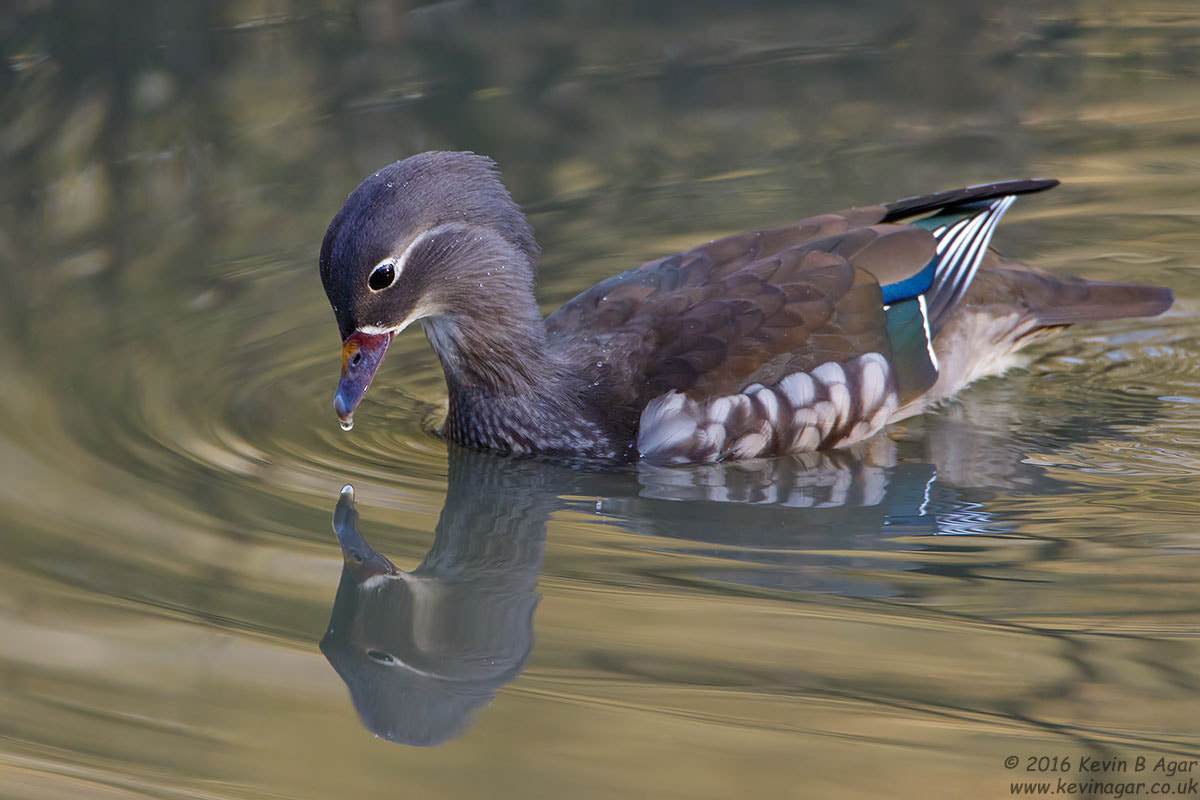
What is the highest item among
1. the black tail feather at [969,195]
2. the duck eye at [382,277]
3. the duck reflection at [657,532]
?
the duck eye at [382,277]

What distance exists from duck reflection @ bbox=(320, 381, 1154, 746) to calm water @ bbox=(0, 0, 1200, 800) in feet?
0.05

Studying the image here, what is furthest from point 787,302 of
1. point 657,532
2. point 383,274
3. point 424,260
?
point 383,274

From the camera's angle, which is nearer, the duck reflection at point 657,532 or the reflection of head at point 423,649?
the reflection of head at point 423,649

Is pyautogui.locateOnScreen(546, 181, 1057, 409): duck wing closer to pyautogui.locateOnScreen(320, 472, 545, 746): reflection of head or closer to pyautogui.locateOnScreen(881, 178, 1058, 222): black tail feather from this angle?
pyautogui.locateOnScreen(881, 178, 1058, 222): black tail feather

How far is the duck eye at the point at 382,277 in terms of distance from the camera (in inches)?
175

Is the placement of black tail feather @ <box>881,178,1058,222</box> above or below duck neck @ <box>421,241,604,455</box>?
above

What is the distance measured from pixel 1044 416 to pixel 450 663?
8.30ft

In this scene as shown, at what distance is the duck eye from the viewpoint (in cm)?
444

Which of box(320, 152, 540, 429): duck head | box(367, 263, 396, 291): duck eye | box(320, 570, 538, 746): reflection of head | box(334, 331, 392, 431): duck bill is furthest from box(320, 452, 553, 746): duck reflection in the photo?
box(367, 263, 396, 291): duck eye

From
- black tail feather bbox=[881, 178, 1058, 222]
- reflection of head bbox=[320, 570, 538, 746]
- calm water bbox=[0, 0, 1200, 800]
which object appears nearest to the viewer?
calm water bbox=[0, 0, 1200, 800]

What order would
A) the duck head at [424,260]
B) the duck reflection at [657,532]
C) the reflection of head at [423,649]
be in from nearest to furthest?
the reflection of head at [423,649]
the duck reflection at [657,532]
the duck head at [424,260]

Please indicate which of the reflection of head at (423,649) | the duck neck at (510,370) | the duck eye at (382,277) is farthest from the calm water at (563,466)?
the duck eye at (382,277)

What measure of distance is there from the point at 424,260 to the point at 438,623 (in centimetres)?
123

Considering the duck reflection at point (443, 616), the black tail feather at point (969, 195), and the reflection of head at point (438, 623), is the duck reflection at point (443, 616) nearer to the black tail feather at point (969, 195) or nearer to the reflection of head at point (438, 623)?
the reflection of head at point (438, 623)
